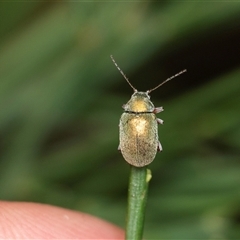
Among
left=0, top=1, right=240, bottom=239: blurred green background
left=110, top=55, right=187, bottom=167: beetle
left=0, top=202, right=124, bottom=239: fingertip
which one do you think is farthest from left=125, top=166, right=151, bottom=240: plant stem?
left=0, top=1, right=240, bottom=239: blurred green background

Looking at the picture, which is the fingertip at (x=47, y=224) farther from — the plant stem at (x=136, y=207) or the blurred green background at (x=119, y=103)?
the plant stem at (x=136, y=207)

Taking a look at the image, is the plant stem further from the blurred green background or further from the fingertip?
the blurred green background

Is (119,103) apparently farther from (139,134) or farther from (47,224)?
(139,134)

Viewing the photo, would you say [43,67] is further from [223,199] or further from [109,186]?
[223,199]

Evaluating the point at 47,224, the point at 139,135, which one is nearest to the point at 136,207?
the point at 139,135

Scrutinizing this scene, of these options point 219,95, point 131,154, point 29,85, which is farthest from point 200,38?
point 131,154

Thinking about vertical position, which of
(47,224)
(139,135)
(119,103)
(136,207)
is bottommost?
(136,207)

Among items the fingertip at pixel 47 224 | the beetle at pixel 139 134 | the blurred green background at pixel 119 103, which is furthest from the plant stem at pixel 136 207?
the blurred green background at pixel 119 103
